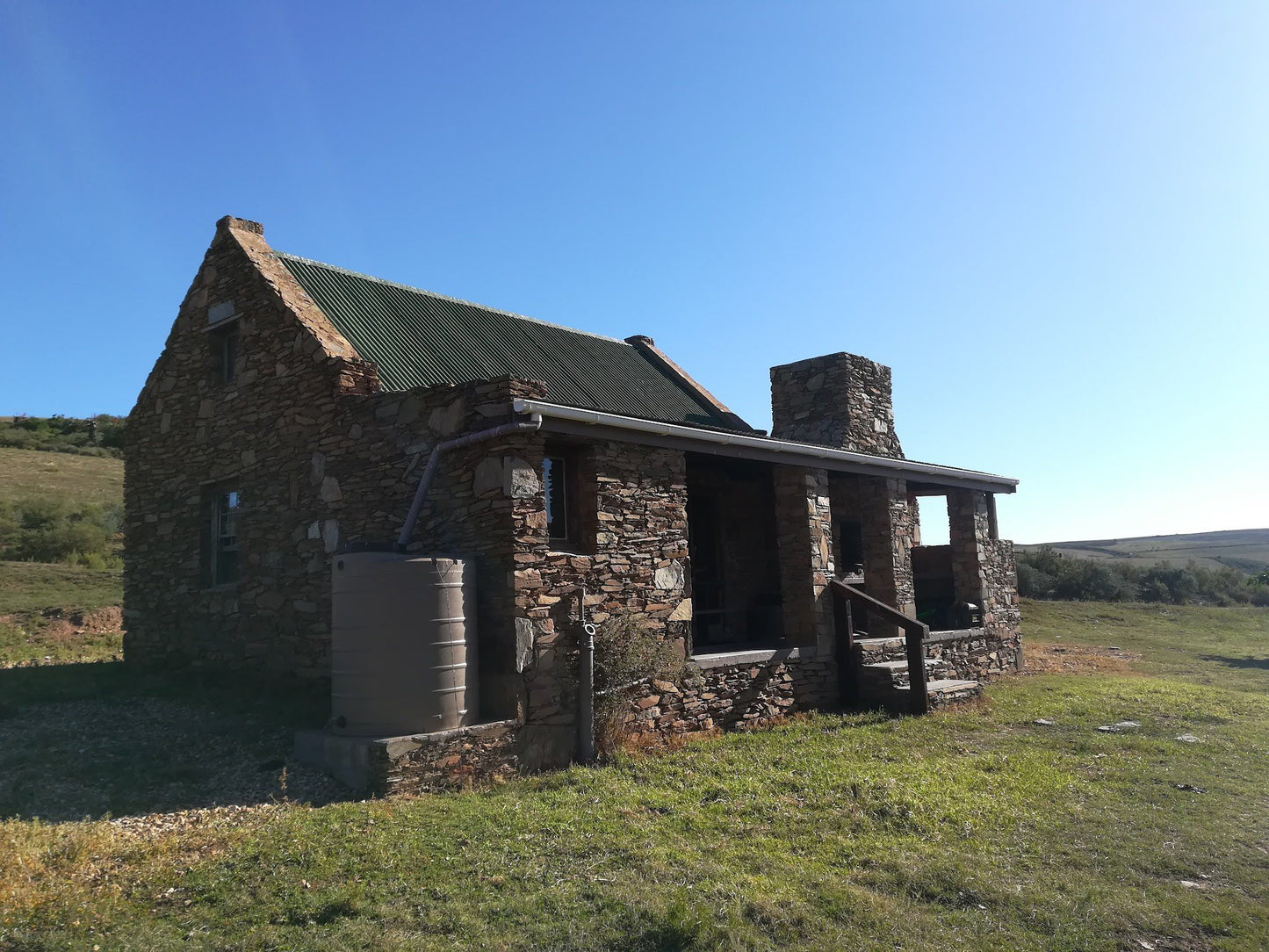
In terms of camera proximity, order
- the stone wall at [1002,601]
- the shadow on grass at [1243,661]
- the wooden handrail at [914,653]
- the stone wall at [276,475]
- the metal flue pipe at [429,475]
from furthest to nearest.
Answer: the shadow on grass at [1243,661] → the stone wall at [1002,601] → the wooden handrail at [914,653] → the stone wall at [276,475] → the metal flue pipe at [429,475]

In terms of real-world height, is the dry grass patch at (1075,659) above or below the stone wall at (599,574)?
below

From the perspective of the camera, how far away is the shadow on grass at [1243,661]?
60.3 feet

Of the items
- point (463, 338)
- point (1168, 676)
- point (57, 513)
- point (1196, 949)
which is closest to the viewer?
point (1196, 949)

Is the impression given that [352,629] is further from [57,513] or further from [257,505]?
[57,513]

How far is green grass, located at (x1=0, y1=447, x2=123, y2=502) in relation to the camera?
32375mm

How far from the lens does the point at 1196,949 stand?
469 cm

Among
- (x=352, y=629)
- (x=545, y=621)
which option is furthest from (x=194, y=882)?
(x=545, y=621)

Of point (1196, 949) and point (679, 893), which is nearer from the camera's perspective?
point (1196, 949)

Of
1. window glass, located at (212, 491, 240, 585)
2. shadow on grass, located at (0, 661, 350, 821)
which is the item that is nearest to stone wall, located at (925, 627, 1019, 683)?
shadow on grass, located at (0, 661, 350, 821)

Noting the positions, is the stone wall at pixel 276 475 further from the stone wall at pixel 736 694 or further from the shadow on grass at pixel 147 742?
the stone wall at pixel 736 694

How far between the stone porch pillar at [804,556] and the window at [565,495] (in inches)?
142

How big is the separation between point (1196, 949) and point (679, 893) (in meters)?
2.72

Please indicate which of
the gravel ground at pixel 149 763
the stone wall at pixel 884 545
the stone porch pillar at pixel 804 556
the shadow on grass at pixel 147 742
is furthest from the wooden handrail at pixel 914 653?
the gravel ground at pixel 149 763

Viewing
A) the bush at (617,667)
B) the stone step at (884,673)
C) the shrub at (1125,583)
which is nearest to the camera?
the bush at (617,667)
